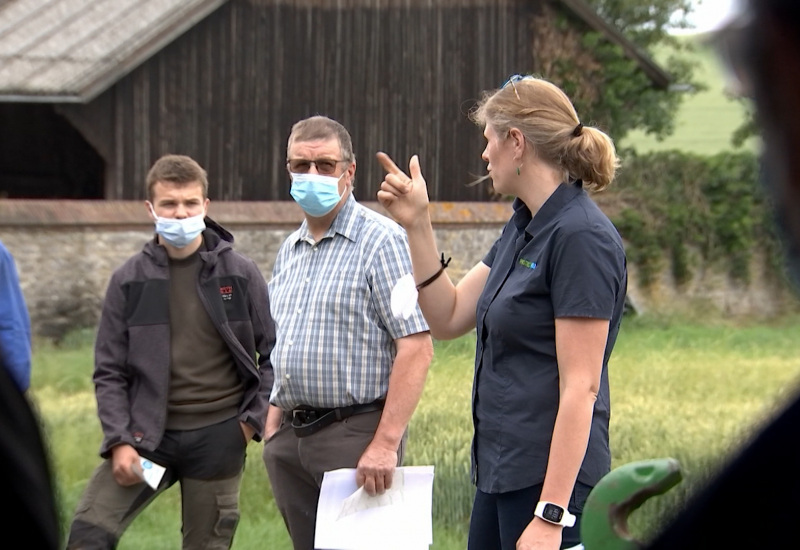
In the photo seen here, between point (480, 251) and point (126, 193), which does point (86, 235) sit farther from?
point (480, 251)

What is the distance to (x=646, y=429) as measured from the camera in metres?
8.84

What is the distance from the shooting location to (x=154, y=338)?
184 inches

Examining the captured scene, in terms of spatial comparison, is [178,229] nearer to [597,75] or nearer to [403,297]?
[403,297]

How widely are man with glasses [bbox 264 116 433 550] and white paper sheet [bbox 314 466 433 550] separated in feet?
0.16

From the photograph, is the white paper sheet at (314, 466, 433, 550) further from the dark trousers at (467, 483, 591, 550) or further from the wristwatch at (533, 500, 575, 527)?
the wristwatch at (533, 500, 575, 527)

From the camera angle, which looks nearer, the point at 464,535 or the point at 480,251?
the point at 464,535

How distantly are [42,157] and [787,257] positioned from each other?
2095 cm

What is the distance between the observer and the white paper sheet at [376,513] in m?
4.20

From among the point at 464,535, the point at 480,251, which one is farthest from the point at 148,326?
the point at 480,251

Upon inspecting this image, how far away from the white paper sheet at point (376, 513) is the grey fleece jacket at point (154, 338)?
0.59 metres

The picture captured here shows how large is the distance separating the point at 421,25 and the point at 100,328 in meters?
15.4

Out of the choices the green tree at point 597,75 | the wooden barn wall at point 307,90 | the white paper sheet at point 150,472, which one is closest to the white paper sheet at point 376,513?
the white paper sheet at point 150,472

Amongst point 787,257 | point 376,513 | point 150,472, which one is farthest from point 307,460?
point 787,257

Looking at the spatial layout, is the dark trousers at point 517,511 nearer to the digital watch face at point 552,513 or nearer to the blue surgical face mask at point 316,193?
the digital watch face at point 552,513
